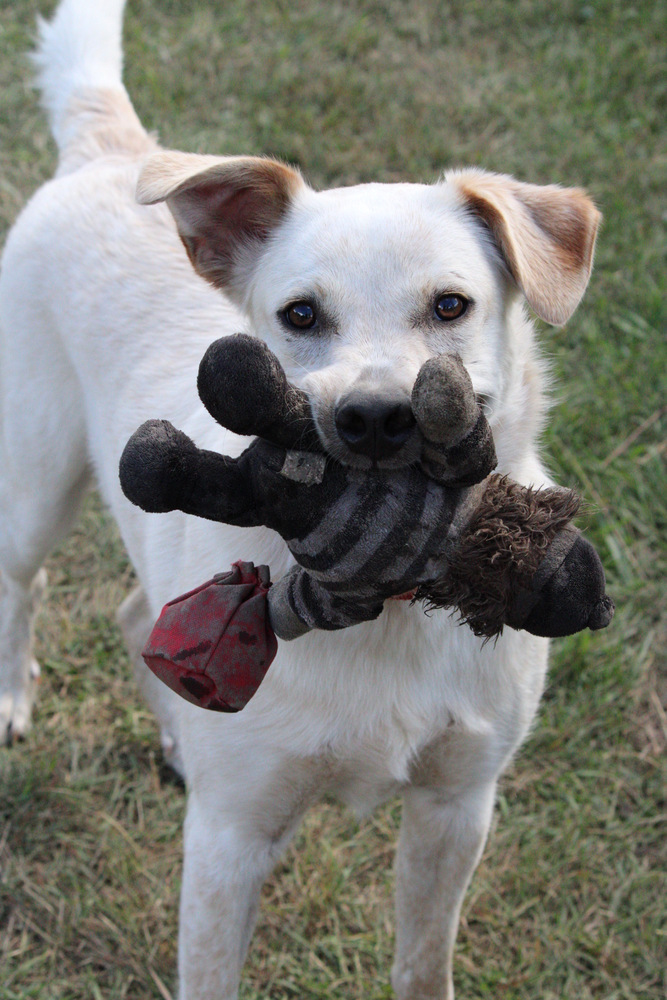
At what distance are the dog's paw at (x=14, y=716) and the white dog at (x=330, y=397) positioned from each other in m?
1.03

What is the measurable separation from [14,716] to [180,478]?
2351mm

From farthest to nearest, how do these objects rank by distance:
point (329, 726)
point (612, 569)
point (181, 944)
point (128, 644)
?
point (612, 569)
point (128, 644)
point (181, 944)
point (329, 726)

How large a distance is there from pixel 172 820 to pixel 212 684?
1.99 metres

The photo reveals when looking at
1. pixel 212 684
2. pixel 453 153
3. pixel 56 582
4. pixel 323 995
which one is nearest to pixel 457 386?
pixel 212 684

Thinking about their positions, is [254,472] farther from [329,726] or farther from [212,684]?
[329,726]

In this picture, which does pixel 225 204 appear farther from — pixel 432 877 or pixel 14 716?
pixel 14 716

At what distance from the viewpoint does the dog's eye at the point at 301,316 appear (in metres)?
2.11

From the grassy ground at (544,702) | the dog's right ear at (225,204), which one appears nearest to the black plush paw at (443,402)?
the dog's right ear at (225,204)

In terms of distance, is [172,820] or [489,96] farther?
[489,96]

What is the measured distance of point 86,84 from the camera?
3.57 m

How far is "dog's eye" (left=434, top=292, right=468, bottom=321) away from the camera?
6.74ft

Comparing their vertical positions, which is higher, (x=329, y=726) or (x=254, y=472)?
(x=254, y=472)

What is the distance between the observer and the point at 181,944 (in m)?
2.50

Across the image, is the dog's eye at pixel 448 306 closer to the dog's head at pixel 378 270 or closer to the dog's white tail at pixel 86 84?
the dog's head at pixel 378 270
